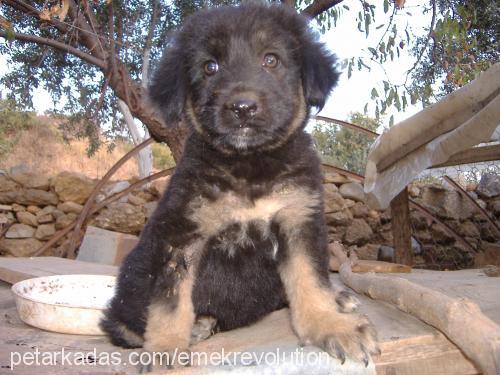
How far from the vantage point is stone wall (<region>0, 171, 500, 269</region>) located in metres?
7.01

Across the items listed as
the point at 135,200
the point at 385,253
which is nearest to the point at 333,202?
the point at 385,253

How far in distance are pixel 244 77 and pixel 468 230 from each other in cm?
663

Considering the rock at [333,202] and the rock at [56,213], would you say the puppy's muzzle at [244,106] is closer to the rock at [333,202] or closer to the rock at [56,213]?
the rock at [333,202]

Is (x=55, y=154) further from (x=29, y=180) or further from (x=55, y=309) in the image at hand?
(x=55, y=309)

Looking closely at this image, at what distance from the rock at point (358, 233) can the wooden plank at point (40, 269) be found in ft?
12.8

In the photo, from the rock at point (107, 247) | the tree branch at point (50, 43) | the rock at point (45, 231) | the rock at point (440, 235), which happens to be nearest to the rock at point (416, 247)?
the rock at point (440, 235)

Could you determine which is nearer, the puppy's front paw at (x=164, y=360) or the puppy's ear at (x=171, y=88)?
the puppy's front paw at (x=164, y=360)

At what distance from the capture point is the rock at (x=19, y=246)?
6.93 metres

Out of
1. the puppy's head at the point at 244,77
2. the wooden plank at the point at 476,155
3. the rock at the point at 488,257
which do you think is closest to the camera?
the puppy's head at the point at 244,77

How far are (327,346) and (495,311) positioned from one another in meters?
0.96

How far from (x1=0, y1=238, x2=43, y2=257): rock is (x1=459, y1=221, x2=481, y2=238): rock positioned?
6343mm

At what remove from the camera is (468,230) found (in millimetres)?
7922

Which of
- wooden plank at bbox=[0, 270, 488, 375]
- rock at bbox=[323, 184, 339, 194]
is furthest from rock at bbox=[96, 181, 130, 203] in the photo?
wooden plank at bbox=[0, 270, 488, 375]

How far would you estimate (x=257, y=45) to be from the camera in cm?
254
